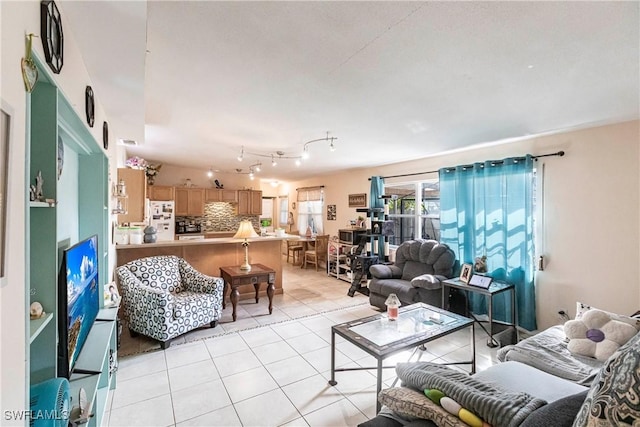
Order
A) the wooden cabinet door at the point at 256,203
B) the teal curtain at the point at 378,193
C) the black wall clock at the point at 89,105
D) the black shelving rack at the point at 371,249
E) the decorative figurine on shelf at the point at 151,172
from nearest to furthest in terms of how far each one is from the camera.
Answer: the black wall clock at the point at 89,105 → the black shelving rack at the point at 371,249 → the teal curtain at the point at 378,193 → the decorative figurine on shelf at the point at 151,172 → the wooden cabinet door at the point at 256,203

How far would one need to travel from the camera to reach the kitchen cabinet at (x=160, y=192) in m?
6.45

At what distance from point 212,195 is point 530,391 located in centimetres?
698

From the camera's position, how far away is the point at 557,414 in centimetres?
100

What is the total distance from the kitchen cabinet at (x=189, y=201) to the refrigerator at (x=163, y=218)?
0.21 meters

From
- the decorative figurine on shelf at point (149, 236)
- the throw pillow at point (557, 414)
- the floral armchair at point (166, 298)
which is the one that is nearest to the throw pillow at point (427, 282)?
the floral armchair at point (166, 298)

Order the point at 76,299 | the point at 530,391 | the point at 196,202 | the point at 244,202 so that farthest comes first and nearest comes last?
1. the point at 244,202
2. the point at 196,202
3. the point at 530,391
4. the point at 76,299

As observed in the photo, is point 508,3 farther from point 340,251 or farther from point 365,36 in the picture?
point 340,251

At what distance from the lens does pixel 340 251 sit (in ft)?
20.2

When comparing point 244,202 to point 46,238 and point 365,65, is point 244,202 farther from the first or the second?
point 46,238

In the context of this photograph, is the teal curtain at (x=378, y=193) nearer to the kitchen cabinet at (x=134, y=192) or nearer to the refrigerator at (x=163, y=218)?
the kitchen cabinet at (x=134, y=192)

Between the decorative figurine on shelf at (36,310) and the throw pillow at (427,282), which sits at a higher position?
the decorative figurine on shelf at (36,310)

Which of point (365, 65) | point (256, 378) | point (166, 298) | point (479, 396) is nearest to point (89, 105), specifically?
point (365, 65)

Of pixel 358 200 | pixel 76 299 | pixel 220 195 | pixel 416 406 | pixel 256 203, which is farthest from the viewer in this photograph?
pixel 256 203

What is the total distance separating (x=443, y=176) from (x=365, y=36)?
3.16 meters
